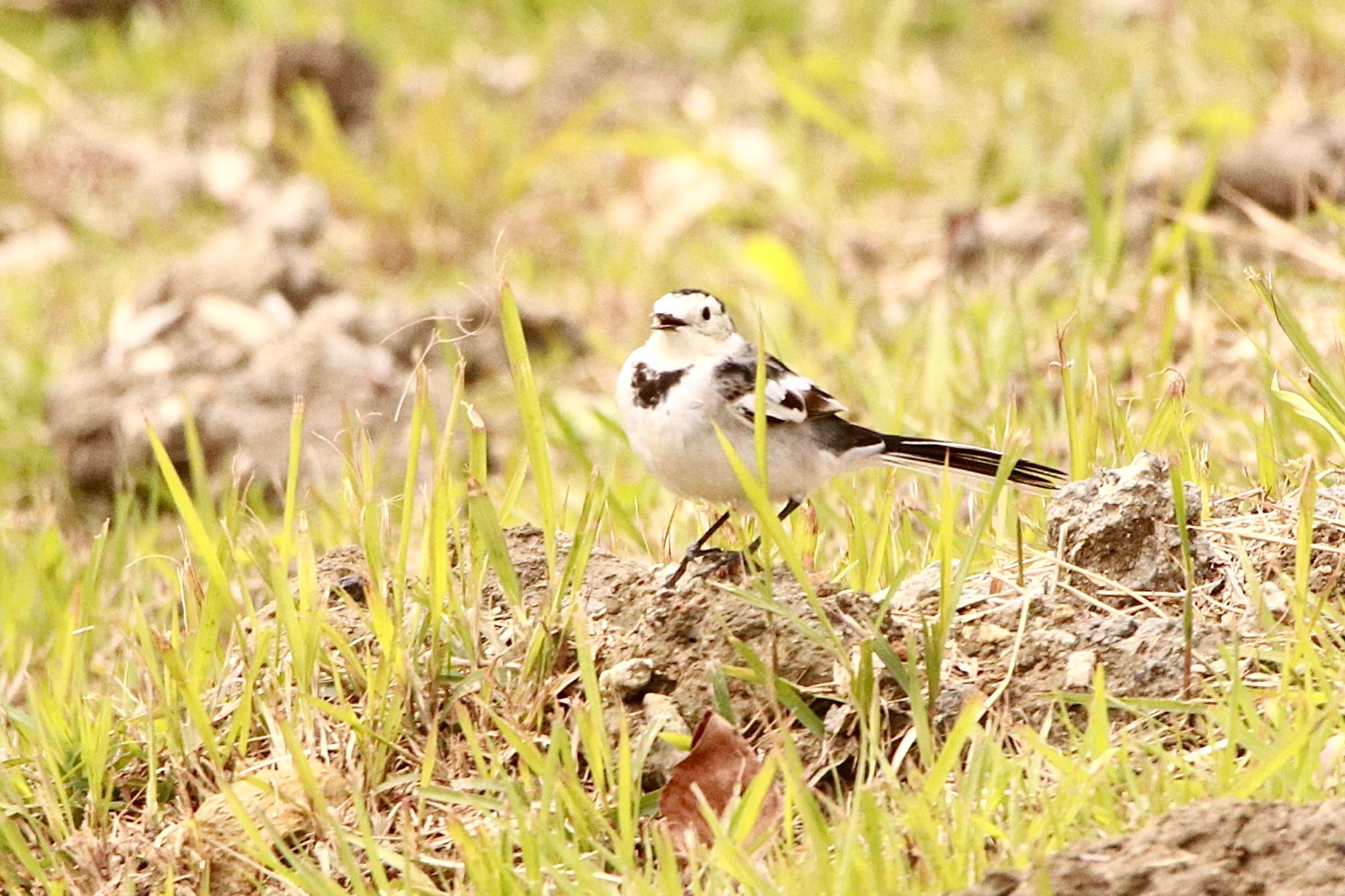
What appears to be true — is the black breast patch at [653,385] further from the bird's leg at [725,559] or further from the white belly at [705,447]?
the bird's leg at [725,559]

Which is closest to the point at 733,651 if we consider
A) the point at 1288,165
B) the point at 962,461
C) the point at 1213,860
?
the point at 962,461

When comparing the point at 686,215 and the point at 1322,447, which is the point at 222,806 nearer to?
the point at 1322,447

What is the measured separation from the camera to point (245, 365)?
617 cm

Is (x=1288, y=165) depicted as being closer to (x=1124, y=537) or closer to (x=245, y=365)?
(x=1124, y=537)

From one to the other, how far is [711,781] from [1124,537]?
2.92 feet

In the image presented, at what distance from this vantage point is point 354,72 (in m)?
9.01

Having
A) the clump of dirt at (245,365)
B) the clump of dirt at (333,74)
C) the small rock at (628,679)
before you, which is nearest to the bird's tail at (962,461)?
the small rock at (628,679)

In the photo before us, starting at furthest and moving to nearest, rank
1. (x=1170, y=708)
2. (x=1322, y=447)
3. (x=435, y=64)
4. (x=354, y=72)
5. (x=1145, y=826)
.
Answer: (x=435, y=64) → (x=354, y=72) → (x=1322, y=447) → (x=1170, y=708) → (x=1145, y=826)

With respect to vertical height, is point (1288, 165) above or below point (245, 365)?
above

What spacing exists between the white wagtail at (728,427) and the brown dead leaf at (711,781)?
2.57ft

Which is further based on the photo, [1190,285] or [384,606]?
[1190,285]

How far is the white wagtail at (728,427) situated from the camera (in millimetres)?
3662

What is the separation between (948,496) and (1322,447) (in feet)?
4.11

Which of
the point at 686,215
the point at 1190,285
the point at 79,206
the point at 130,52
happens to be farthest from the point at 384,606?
the point at 130,52
